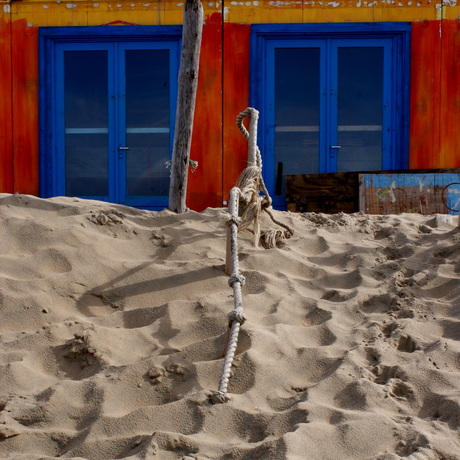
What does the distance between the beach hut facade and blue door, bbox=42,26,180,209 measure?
0.01m

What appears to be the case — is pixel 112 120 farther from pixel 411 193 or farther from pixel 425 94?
pixel 425 94

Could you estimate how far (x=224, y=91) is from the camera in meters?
6.40

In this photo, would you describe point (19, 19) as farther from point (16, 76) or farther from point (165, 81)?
point (165, 81)

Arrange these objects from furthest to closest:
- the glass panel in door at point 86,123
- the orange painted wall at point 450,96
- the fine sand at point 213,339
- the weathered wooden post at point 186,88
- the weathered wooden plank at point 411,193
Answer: the glass panel in door at point 86,123, the orange painted wall at point 450,96, the weathered wooden plank at point 411,193, the weathered wooden post at point 186,88, the fine sand at point 213,339

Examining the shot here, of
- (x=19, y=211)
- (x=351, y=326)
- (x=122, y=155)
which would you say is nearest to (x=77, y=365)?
Answer: (x=351, y=326)

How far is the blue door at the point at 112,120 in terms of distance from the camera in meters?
6.46

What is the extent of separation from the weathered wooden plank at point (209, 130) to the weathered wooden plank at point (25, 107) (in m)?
1.63

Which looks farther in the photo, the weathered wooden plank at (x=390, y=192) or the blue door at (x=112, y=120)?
the blue door at (x=112, y=120)

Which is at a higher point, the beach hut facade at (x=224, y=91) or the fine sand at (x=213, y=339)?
the beach hut facade at (x=224, y=91)

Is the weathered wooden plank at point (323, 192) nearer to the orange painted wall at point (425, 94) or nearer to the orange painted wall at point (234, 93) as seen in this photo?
the orange painted wall at point (234, 93)

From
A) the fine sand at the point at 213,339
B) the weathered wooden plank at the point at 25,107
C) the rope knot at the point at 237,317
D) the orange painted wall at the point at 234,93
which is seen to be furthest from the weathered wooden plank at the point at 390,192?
the rope knot at the point at 237,317

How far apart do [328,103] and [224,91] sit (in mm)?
1047

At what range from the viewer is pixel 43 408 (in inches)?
91.8

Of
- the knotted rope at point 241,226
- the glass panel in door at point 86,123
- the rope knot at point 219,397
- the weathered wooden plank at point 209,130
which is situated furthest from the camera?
the glass panel in door at point 86,123
